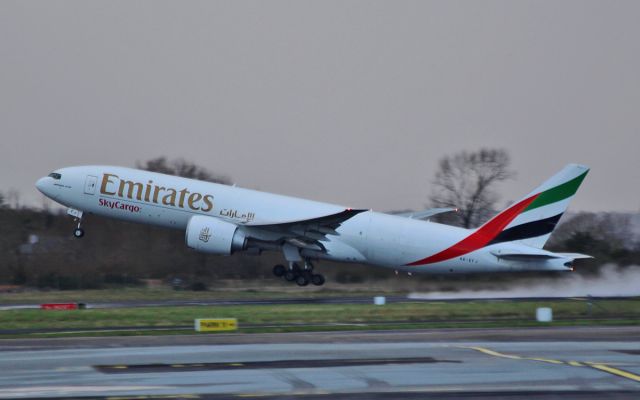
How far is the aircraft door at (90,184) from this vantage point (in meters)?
39.4

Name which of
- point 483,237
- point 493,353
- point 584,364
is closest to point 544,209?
point 483,237

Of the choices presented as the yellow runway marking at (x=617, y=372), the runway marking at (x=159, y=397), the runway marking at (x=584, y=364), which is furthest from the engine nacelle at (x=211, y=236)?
the runway marking at (x=159, y=397)

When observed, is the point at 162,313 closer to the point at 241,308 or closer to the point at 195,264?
the point at 241,308

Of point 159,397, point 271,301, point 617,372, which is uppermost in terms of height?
point 271,301

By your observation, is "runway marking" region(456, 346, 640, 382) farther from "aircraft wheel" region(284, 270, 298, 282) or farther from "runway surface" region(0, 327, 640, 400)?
"aircraft wheel" region(284, 270, 298, 282)

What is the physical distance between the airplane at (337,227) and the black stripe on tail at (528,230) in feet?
0.14

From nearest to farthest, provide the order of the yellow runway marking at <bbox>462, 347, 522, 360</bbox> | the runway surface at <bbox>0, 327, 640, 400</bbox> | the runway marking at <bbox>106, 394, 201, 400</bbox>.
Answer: the runway marking at <bbox>106, 394, 201, 400</bbox>, the runway surface at <bbox>0, 327, 640, 400</bbox>, the yellow runway marking at <bbox>462, 347, 522, 360</bbox>

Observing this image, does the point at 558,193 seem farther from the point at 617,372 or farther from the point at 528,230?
the point at 617,372

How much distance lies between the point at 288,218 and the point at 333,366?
2025 centimetres

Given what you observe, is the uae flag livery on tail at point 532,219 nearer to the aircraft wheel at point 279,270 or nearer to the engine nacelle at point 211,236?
the aircraft wheel at point 279,270

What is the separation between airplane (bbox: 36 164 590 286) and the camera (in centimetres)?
3762

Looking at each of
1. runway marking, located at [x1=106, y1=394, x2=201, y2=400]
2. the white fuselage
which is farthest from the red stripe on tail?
runway marking, located at [x1=106, y1=394, x2=201, y2=400]

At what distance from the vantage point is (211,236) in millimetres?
36719

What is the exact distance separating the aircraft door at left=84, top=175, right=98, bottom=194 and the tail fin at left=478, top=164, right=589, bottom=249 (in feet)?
55.7
